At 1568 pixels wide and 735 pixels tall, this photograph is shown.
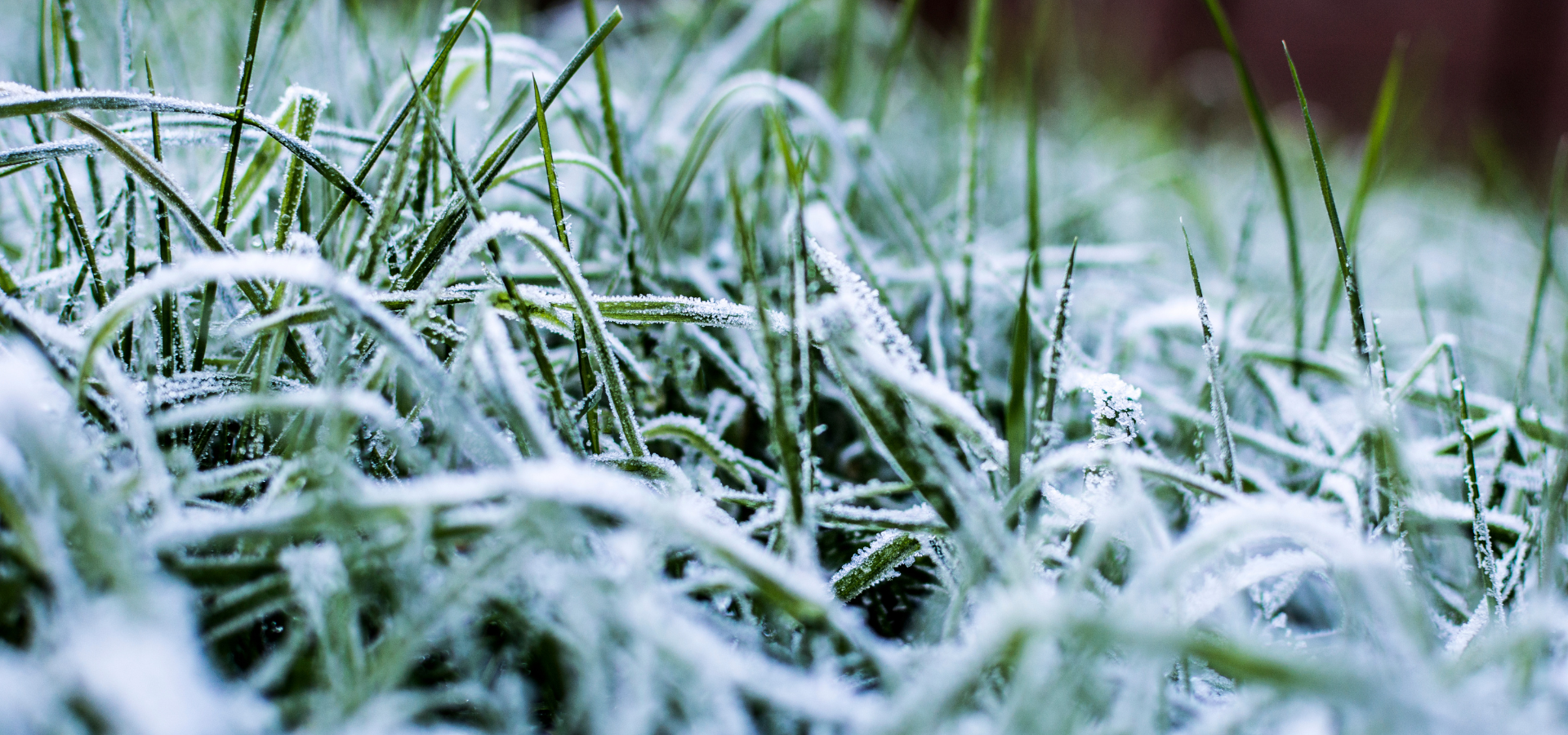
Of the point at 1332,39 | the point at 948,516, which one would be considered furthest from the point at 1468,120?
the point at 948,516

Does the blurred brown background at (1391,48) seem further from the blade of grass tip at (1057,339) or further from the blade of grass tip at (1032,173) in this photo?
the blade of grass tip at (1057,339)

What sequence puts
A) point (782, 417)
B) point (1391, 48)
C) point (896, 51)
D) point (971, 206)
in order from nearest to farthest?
point (782, 417) → point (971, 206) → point (896, 51) → point (1391, 48)

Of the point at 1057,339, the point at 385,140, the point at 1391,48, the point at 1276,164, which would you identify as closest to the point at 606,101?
the point at 385,140

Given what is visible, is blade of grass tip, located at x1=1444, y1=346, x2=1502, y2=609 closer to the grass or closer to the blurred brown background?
the grass

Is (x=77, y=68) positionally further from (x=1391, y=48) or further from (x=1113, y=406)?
(x=1391, y=48)

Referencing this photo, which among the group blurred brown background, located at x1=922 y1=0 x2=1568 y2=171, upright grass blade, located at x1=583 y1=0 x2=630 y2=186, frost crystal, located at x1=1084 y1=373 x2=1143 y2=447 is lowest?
frost crystal, located at x1=1084 y1=373 x2=1143 y2=447

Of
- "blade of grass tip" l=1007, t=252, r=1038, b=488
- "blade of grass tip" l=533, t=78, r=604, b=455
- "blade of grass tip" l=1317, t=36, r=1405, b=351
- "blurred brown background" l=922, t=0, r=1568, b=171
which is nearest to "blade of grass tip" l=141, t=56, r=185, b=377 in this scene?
"blade of grass tip" l=533, t=78, r=604, b=455

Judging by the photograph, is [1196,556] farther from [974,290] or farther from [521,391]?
[974,290]
